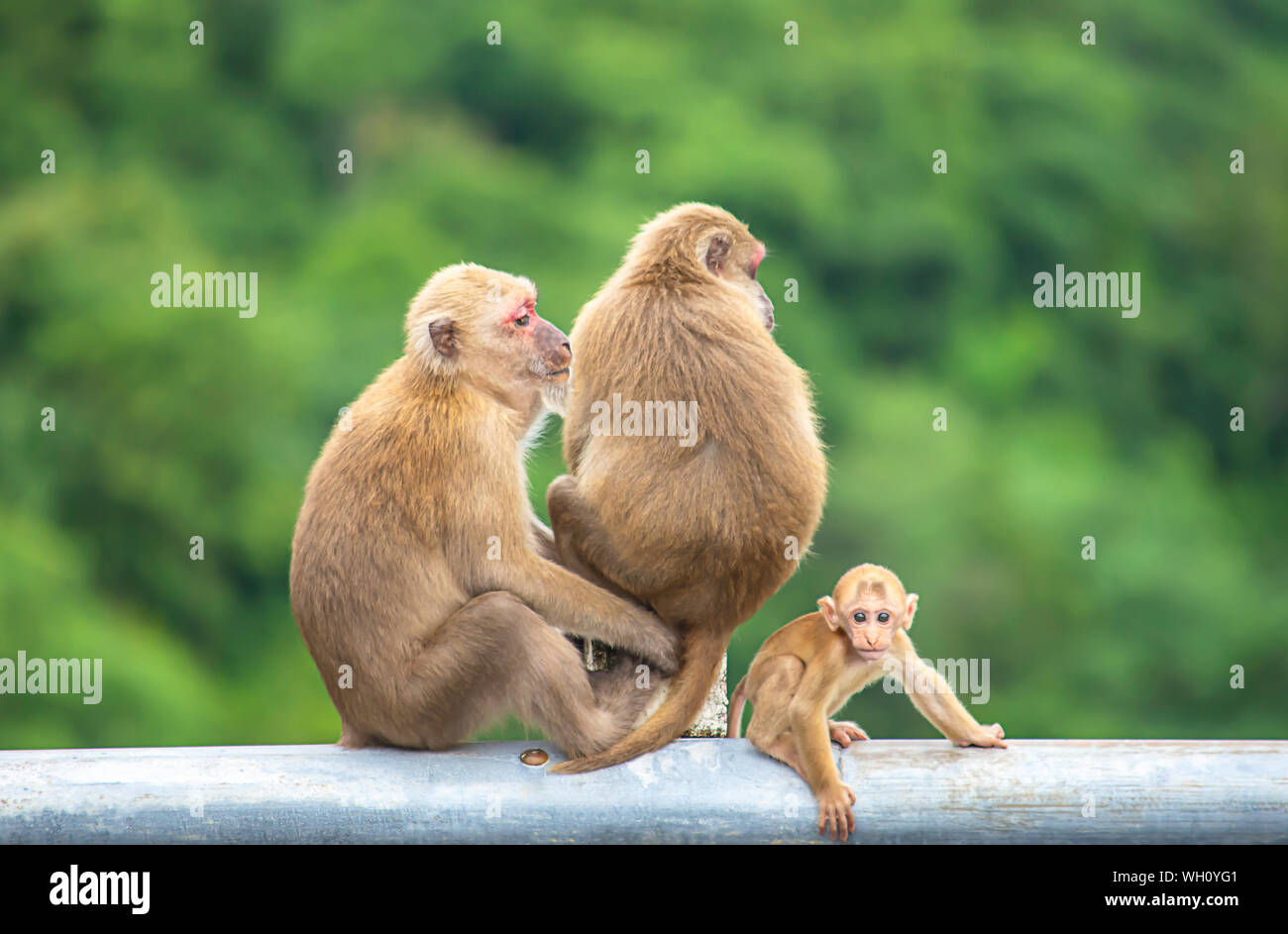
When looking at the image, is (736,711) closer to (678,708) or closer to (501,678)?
(678,708)

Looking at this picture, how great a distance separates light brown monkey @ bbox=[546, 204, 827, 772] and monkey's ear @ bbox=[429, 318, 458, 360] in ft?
1.66

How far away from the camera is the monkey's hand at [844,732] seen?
4395 millimetres

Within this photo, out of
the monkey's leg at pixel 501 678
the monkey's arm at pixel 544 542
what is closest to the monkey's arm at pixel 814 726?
the monkey's leg at pixel 501 678

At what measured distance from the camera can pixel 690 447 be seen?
4.55m

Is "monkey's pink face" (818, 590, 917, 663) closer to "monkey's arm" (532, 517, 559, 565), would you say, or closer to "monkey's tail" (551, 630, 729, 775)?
"monkey's tail" (551, 630, 729, 775)

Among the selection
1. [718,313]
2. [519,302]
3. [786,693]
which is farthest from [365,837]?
[718,313]

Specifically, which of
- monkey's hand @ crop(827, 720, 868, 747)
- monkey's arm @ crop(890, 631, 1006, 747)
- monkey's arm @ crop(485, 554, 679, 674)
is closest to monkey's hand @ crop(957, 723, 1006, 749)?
monkey's arm @ crop(890, 631, 1006, 747)

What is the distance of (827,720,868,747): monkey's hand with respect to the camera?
4395mm

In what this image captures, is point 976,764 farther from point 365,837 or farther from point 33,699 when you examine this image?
point 33,699

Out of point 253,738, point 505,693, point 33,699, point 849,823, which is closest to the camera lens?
point 849,823

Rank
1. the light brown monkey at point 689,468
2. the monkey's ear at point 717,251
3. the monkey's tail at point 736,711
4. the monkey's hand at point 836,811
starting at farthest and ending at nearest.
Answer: the monkey's ear at point 717,251
the monkey's tail at point 736,711
the light brown monkey at point 689,468
the monkey's hand at point 836,811

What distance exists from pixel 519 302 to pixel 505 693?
4.23 ft

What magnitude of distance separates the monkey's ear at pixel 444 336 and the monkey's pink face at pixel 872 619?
4.91 feet

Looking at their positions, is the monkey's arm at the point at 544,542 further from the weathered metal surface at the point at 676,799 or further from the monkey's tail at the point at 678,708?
the weathered metal surface at the point at 676,799
